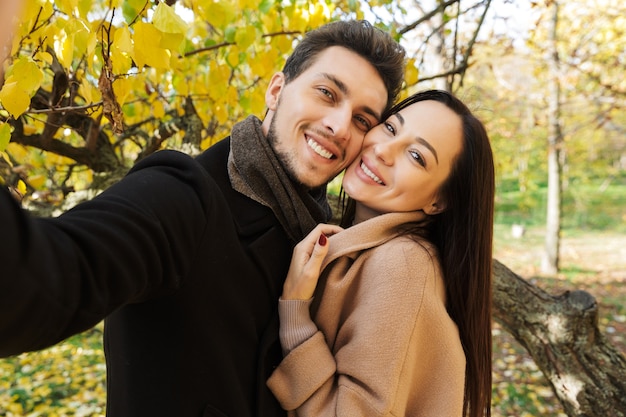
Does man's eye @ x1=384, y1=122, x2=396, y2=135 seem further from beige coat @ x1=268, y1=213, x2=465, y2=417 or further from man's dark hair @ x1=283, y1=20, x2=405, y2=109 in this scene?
beige coat @ x1=268, y1=213, x2=465, y2=417

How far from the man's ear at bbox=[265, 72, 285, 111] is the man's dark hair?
0.03 meters

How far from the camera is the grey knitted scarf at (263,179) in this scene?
143 centimetres

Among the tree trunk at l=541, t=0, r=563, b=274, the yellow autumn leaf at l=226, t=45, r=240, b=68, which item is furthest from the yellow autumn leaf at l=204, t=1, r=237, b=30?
the tree trunk at l=541, t=0, r=563, b=274

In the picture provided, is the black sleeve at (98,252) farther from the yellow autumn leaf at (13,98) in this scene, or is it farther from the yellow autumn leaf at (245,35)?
the yellow autumn leaf at (245,35)

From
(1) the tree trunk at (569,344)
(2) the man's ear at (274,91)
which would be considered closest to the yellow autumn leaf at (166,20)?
(2) the man's ear at (274,91)

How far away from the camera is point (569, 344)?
303 centimetres

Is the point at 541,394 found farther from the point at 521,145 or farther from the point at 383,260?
the point at 521,145

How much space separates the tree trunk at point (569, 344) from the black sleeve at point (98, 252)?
252cm

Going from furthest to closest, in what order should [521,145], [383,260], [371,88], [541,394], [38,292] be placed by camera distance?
[521,145], [541,394], [371,88], [383,260], [38,292]

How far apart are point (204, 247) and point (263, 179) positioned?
36 cm

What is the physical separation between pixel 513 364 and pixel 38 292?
260 inches

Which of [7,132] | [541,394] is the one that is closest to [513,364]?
[541,394]

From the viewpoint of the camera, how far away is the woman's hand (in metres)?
1.41

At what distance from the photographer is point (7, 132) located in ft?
4.66
